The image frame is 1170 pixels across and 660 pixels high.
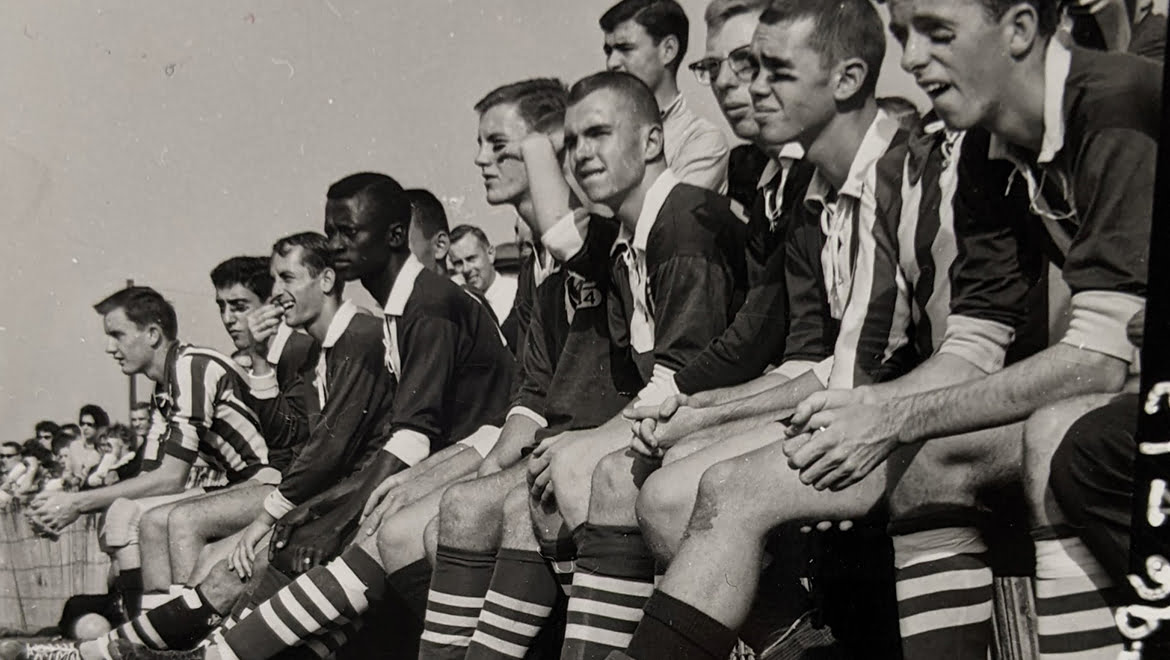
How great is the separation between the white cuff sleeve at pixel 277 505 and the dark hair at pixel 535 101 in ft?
4.08

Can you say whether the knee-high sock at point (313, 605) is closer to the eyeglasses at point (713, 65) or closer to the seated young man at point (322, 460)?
the seated young man at point (322, 460)

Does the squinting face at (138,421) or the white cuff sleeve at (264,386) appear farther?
the squinting face at (138,421)

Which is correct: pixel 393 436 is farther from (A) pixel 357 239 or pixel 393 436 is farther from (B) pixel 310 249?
(B) pixel 310 249

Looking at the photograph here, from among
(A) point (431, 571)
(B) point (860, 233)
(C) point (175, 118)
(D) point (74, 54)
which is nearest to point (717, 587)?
(B) point (860, 233)

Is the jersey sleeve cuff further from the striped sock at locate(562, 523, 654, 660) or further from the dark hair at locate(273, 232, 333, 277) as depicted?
the dark hair at locate(273, 232, 333, 277)

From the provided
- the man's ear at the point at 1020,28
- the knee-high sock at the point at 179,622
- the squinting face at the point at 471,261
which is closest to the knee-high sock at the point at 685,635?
the man's ear at the point at 1020,28

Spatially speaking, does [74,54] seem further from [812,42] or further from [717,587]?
[717,587]

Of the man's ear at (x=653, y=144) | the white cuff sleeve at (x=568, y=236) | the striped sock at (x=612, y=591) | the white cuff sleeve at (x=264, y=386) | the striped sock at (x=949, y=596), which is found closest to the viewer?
the striped sock at (x=949, y=596)

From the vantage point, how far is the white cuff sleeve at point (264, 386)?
5.78m

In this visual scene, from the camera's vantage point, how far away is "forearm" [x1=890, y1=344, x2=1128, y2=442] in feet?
6.55

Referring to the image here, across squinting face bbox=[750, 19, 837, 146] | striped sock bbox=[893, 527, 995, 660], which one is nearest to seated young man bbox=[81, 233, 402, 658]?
squinting face bbox=[750, 19, 837, 146]

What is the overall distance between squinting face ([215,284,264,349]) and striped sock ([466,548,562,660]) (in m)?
3.29

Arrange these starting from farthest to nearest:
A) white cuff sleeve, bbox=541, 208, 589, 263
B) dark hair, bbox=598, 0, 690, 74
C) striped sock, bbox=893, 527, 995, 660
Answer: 1. dark hair, bbox=598, 0, 690, 74
2. white cuff sleeve, bbox=541, 208, 589, 263
3. striped sock, bbox=893, 527, 995, 660

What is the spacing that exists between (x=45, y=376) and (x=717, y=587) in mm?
4516
